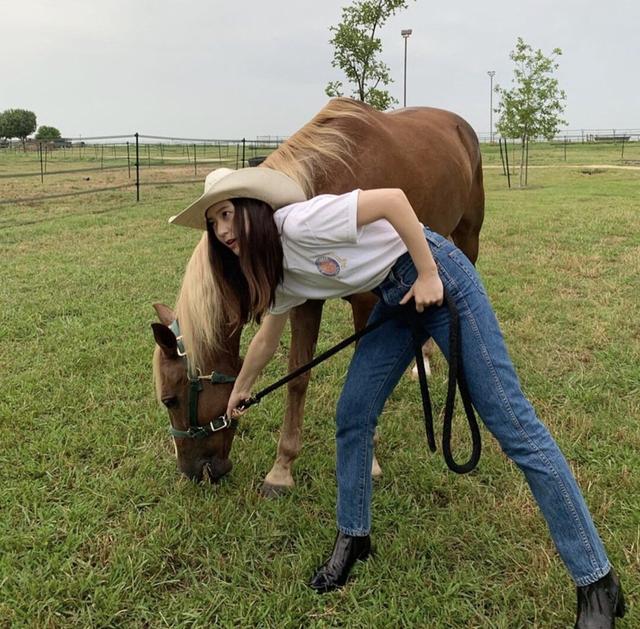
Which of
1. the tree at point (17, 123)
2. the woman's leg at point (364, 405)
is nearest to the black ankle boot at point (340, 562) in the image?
the woman's leg at point (364, 405)

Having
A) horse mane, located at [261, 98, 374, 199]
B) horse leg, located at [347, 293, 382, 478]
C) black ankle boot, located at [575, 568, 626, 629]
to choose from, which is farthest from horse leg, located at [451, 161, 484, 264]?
black ankle boot, located at [575, 568, 626, 629]

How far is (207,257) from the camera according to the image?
1986 millimetres

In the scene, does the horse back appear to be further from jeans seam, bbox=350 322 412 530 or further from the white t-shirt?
jeans seam, bbox=350 322 412 530

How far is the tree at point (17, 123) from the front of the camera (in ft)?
206

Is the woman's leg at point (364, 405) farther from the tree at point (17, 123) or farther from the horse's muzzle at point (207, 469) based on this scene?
the tree at point (17, 123)

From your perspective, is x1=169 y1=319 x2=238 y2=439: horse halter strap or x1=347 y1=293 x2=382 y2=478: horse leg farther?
x1=347 y1=293 x2=382 y2=478: horse leg

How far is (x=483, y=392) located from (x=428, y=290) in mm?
360

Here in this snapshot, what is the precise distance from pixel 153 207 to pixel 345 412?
10.9m

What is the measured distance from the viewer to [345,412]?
1979mm

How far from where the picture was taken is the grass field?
191cm

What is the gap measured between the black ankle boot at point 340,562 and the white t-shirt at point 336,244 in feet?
3.10

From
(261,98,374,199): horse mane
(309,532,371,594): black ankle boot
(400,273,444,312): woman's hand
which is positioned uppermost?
(261,98,374,199): horse mane

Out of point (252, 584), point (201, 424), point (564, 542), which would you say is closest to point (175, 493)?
point (201, 424)

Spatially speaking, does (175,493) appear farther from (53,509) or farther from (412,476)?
(412,476)
